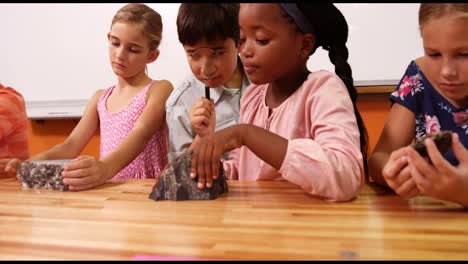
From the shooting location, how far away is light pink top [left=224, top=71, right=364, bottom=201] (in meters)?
0.81

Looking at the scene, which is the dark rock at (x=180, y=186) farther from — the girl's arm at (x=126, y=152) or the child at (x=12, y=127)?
the child at (x=12, y=127)

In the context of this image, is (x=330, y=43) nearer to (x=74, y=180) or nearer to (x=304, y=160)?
(x=304, y=160)

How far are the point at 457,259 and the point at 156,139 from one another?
124cm

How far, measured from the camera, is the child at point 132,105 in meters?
1.48

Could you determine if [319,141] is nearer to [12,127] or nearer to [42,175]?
[42,175]

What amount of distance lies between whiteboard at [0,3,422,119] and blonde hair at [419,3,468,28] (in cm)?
147

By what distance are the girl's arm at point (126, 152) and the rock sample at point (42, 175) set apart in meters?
0.03

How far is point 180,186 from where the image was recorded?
86 centimetres

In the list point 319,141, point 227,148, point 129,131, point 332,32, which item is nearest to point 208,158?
point 227,148

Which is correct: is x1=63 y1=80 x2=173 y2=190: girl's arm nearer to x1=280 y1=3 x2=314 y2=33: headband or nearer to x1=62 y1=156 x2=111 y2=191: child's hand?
x1=62 y1=156 x2=111 y2=191: child's hand

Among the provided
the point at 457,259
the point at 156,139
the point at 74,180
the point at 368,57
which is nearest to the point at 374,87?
the point at 368,57

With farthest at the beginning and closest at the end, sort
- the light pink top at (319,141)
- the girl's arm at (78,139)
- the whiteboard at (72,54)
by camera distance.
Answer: the whiteboard at (72,54)
the girl's arm at (78,139)
the light pink top at (319,141)

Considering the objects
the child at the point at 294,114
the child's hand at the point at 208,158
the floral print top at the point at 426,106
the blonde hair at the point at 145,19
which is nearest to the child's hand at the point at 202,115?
the child at the point at 294,114

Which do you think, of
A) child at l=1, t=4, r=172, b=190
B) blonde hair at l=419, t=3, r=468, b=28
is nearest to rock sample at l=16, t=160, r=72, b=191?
child at l=1, t=4, r=172, b=190
